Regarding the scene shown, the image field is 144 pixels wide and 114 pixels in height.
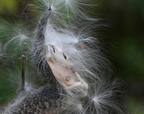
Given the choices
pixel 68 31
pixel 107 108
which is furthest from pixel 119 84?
pixel 68 31

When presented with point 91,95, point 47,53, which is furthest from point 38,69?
point 91,95

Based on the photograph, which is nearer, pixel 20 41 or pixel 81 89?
pixel 81 89

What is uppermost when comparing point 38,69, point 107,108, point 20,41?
point 20,41

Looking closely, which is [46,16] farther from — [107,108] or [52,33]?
[107,108]

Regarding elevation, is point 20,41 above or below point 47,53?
above

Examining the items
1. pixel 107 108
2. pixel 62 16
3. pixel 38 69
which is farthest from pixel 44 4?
pixel 107 108

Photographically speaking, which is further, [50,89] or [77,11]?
[77,11]

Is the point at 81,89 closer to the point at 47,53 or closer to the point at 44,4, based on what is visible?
the point at 47,53

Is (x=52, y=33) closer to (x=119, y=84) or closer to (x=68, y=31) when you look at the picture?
(x=68, y=31)

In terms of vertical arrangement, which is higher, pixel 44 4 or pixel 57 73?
pixel 44 4
